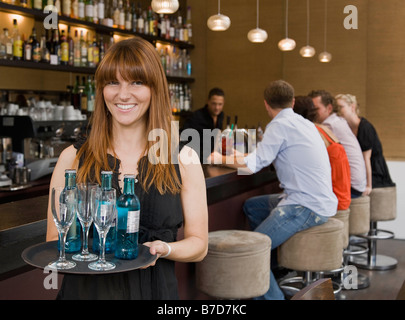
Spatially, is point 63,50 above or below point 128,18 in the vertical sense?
below

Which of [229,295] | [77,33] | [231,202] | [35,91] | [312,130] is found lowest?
[229,295]

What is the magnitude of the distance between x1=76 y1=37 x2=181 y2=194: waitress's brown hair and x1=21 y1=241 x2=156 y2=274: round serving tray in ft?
0.83

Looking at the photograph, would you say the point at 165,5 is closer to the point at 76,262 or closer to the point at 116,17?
the point at 116,17

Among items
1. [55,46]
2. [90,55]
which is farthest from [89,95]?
[55,46]

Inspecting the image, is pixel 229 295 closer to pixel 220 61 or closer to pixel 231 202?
pixel 231 202

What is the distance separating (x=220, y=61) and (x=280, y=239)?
4.51 m

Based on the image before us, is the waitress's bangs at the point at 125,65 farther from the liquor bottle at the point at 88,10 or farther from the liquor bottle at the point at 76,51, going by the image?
the liquor bottle at the point at 88,10

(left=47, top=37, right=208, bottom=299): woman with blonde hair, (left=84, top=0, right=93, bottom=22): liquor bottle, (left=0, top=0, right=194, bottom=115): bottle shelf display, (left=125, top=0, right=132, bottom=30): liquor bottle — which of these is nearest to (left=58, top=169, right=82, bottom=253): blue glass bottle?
(left=47, top=37, right=208, bottom=299): woman with blonde hair

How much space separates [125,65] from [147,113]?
0.21 metres

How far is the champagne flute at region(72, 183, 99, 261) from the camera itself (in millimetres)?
1479

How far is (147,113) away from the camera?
1789 millimetres

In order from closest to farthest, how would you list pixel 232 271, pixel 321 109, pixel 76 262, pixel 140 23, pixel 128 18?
1. pixel 76 262
2. pixel 232 271
3. pixel 321 109
4. pixel 128 18
5. pixel 140 23

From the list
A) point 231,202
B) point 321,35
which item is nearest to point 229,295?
point 231,202

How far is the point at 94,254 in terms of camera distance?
1.52 metres
